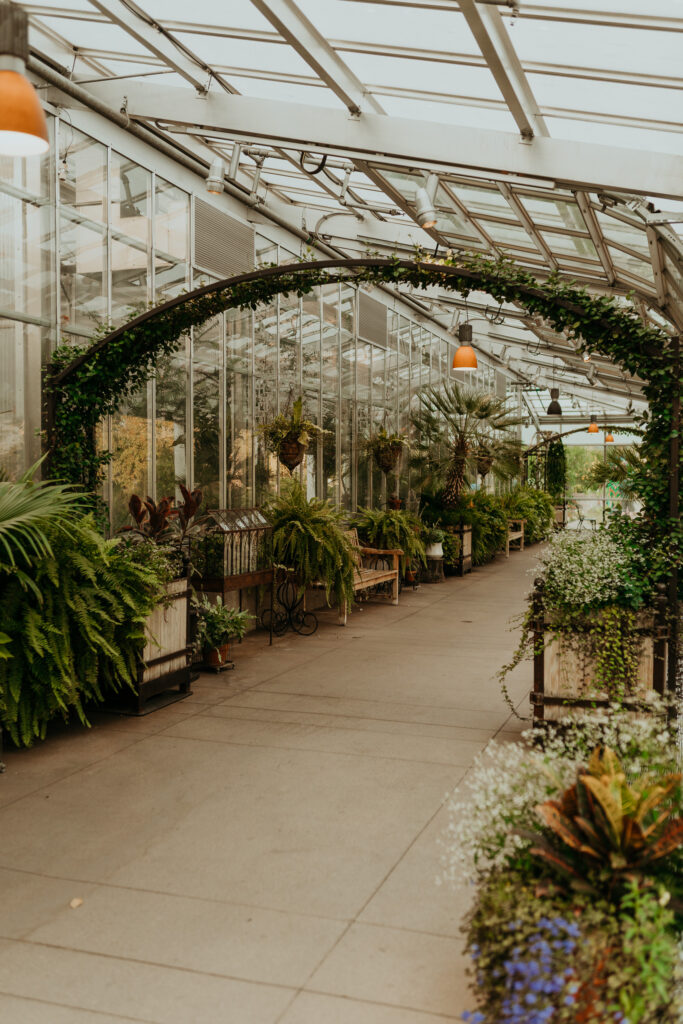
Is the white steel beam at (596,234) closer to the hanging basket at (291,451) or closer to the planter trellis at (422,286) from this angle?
the planter trellis at (422,286)

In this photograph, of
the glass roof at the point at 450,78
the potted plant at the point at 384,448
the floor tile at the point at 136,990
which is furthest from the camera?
the potted plant at the point at 384,448

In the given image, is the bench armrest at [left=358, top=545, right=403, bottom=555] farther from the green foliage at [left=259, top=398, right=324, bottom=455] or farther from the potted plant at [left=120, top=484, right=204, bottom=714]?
the potted plant at [left=120, top=484, right=204, bottom=714]

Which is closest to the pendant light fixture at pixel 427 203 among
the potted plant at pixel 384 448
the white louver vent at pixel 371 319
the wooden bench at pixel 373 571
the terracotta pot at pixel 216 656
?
the terracotta pot at pixel 216 656

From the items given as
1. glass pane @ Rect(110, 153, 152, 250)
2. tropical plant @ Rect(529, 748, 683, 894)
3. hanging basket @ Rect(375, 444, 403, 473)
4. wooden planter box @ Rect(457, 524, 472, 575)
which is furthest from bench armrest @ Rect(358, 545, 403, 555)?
tropical plant @ Rect(529, 748, 683, 894)

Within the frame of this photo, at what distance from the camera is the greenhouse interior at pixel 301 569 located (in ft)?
7.31

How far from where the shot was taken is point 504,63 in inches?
189

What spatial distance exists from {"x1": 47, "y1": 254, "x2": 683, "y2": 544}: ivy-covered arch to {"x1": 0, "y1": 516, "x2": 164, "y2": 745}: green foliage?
1.17m

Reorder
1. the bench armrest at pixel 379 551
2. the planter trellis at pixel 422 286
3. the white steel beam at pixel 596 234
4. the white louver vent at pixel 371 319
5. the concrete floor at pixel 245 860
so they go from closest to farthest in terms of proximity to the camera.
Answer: the concrete floor at pixel 245 860
the planter trellis at pixel 422 286
the white steel beam at pixel 596 234
the bench armrest at pixel 379 551
the white louver vent at pixel 371 319

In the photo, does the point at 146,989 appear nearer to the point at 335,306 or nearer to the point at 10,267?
the point at 10,267

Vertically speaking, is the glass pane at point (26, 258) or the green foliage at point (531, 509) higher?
the glass pane at point (26, 258)

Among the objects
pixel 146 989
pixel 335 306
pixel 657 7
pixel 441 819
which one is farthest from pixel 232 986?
pixel 335 306

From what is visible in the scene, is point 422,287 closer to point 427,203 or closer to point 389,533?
point 427,203

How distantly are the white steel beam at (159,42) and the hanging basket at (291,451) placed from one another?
11.1 feet

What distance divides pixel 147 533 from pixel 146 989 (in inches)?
146
